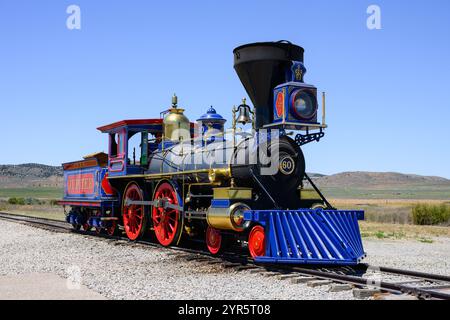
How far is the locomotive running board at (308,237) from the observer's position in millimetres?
9422

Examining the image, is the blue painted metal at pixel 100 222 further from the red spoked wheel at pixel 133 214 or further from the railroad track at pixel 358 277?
the railroad track at pixel 358 277

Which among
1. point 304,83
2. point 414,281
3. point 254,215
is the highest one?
point 304,83

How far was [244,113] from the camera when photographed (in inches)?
456

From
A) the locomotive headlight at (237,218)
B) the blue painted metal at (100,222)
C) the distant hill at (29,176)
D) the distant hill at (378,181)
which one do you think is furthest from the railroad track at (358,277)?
the distant hill at (378,181)

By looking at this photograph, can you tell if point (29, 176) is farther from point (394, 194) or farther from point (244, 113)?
point (244, 113)

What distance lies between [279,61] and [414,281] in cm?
493

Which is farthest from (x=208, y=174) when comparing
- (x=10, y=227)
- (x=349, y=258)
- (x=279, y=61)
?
(x=10, y=227)

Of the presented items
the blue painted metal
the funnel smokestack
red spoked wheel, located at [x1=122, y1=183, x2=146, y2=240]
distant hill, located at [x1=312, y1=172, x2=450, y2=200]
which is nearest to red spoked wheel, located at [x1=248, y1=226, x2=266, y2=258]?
the funnel smokestack

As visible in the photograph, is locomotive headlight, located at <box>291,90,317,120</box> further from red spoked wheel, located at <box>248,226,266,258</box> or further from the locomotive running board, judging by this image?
red spoked wheel, located at <box>248,226,266,258</box>

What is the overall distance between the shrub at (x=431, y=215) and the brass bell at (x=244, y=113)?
18520mm

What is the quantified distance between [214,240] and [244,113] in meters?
2.85

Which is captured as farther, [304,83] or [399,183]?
[399,183]
